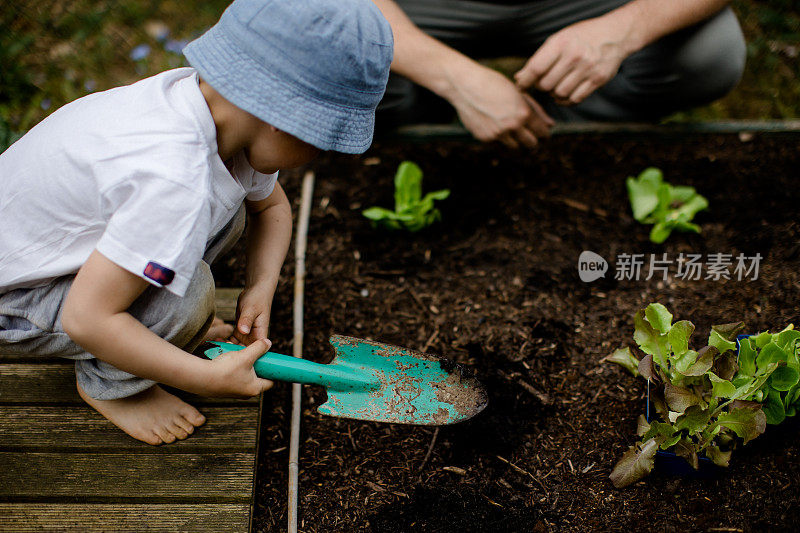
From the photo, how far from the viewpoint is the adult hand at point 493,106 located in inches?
76.4

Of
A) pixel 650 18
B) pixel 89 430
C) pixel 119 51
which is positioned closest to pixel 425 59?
pixel 650 18

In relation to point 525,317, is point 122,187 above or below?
above

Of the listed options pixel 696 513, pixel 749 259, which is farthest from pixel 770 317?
pixel 696 513

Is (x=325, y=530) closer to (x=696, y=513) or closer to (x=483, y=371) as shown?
(x=483, y=371)

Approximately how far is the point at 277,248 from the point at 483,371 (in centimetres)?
62

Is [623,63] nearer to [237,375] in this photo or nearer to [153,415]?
[237,375]

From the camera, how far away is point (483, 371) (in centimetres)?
169

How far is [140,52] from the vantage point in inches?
107

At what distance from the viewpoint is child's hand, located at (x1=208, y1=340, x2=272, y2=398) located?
1279mm

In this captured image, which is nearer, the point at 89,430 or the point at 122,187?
the point at 122,187

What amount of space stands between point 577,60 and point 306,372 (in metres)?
1.20

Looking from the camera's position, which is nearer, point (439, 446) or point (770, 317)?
point (439, 446)

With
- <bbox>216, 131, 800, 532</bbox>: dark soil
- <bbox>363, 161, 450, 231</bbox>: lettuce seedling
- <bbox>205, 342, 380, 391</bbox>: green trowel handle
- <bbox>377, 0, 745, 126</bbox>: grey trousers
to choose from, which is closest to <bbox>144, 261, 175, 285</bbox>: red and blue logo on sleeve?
<bbox>205, 342, 380, 391</bbox>: green trowel handle

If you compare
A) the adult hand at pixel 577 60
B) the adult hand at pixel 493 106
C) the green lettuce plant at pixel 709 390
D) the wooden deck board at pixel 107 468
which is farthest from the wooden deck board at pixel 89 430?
the adult hand at pixel 577 60
